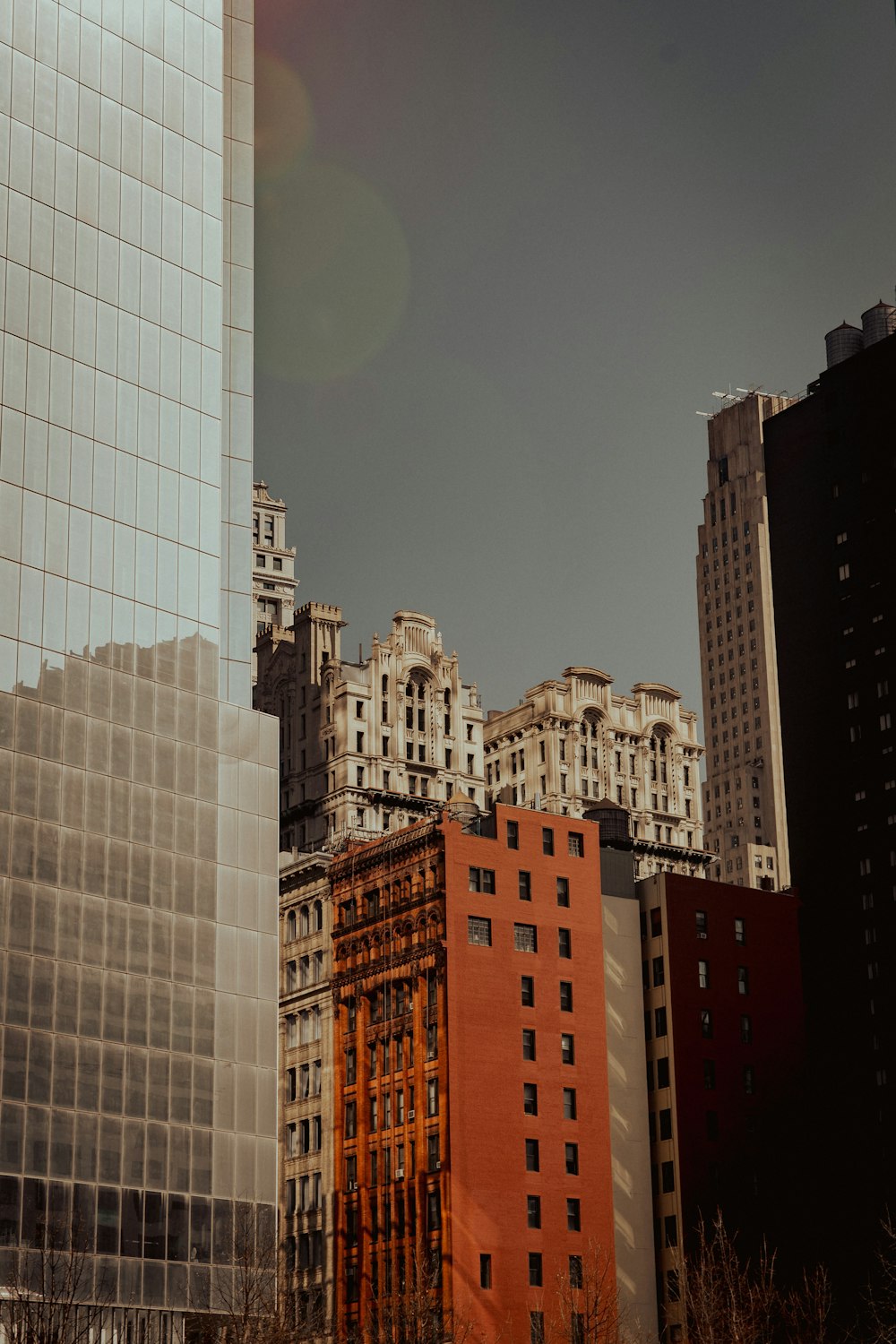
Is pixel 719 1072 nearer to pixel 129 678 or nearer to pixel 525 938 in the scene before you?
pixel 525 938

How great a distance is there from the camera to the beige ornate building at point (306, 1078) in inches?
5846

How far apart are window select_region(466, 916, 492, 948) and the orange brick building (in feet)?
0.43

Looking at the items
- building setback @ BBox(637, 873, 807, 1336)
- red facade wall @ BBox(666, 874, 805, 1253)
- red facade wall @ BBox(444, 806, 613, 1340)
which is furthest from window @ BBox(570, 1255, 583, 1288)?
red facade wall @ BBox(666, 874, 805, 1253)

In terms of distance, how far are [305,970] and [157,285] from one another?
64.8 metres

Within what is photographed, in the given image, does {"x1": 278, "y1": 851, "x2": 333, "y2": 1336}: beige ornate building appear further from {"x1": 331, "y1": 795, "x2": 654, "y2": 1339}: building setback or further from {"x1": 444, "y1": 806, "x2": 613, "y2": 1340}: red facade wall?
{"x1": 444, "y1": 806, "x2": 613, "y2": 1340}: red facade wall

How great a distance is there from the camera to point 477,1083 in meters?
141

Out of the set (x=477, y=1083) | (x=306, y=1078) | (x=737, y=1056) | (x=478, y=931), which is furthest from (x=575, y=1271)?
(x=306, y=1078)

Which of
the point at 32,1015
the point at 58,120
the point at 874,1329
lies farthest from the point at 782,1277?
the point at 58,120

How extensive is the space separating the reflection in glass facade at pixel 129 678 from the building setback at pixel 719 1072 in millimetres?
52955

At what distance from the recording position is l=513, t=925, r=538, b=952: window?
149 meters

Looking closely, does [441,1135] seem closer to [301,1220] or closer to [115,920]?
[301,1220]

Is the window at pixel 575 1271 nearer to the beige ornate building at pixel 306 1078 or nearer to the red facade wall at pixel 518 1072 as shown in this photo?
the red facade wall at pixel 518 1072

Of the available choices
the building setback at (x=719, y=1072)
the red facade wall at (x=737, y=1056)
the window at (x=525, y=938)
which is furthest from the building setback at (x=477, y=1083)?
the red facade wall at (x=737, y=1056)

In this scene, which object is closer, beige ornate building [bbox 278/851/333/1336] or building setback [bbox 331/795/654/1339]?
building setback [bbox 331/795/654/1339]
